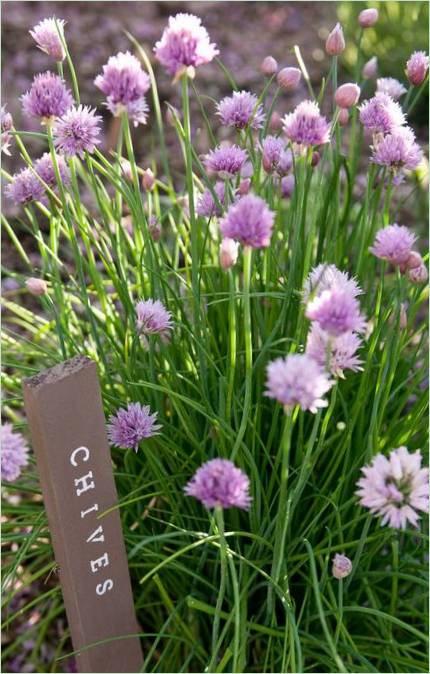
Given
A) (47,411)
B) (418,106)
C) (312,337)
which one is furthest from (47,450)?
(418,106)

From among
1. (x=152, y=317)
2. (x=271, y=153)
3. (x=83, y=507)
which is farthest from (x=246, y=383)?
(x=271, y=153)

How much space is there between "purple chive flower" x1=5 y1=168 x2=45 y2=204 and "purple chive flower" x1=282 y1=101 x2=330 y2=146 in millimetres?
423

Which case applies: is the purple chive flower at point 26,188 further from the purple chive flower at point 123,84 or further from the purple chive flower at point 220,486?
the purple chive flower at point 220,486

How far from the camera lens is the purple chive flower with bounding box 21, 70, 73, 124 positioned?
1.07 m

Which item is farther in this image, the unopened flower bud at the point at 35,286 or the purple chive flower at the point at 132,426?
the unopened flower bud at the point at 35,286

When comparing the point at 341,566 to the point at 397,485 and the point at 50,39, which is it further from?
the point at 50,39

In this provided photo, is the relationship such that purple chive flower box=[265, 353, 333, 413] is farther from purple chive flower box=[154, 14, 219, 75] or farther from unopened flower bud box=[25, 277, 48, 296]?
unopened flower bud box=[25, 277, 48, 296]

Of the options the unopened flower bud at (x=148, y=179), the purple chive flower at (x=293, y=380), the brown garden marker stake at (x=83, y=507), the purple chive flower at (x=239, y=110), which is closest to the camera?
the purple chive flower at (x=293, y=380)

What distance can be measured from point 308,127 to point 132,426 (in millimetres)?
441

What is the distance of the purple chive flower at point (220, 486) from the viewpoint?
2.71 feet

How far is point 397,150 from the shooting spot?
3.67 ft

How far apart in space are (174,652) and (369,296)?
68 centimetres

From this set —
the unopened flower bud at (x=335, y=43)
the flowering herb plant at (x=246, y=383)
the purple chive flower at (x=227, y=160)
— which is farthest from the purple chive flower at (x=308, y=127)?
the unopened flower bud at (x=335, y=43)

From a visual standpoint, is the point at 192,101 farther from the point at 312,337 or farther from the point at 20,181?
the point at 312,337
